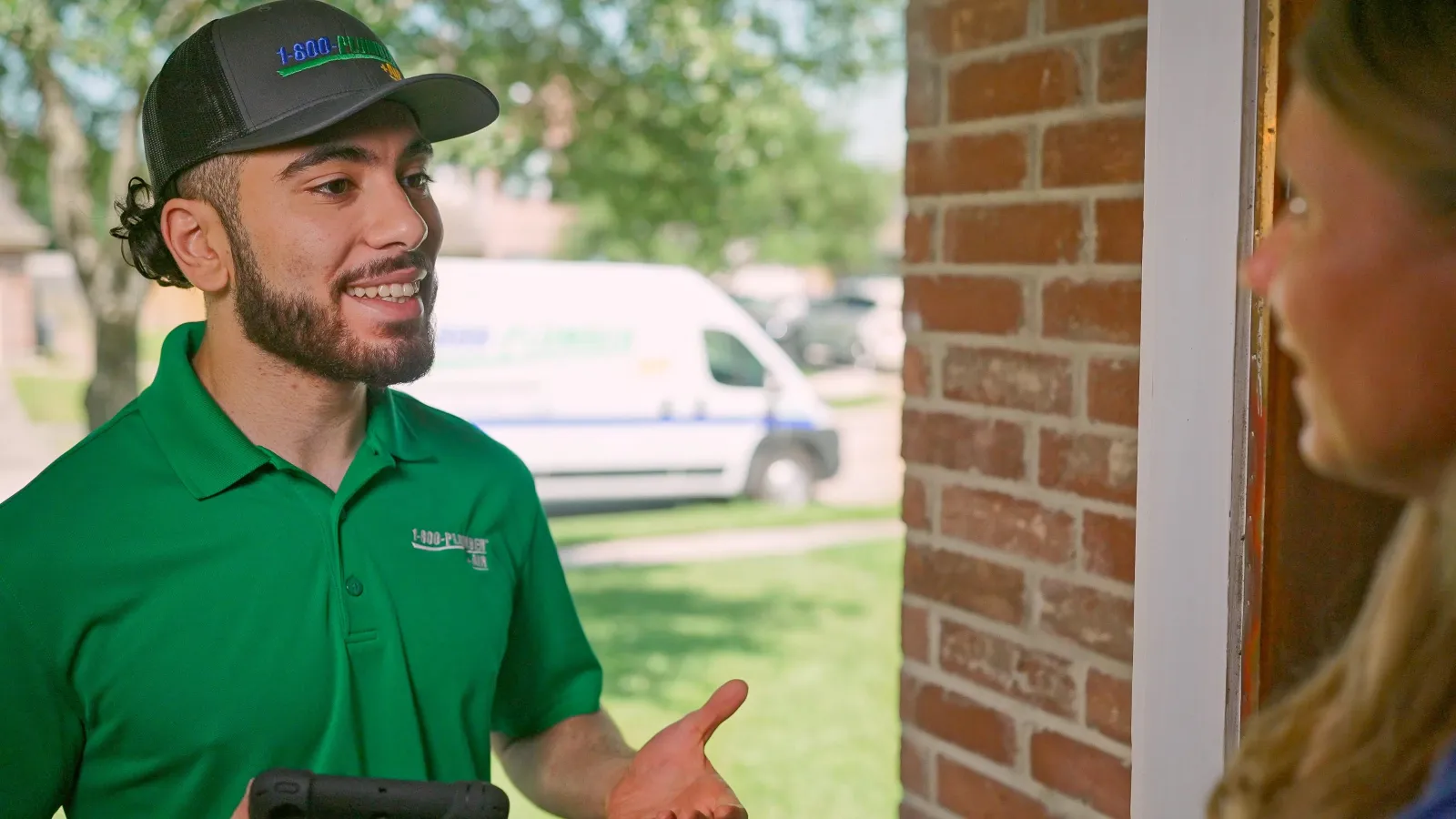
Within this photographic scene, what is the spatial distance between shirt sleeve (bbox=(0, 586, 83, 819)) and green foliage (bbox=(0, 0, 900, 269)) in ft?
18.4

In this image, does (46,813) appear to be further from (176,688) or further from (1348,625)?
(1348,625)

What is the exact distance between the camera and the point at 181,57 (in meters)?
1.61

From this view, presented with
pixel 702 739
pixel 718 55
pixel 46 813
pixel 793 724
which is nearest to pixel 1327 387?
pixel 702 739

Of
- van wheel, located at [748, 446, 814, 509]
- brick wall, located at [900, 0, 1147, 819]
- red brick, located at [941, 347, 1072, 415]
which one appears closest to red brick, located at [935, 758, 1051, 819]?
brick wall, located at [900, 0, 1147, 819]

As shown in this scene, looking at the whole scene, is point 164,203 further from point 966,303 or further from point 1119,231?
point 1119,231

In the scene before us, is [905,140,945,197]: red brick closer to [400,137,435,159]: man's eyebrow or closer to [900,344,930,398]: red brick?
[900,344,930,398]: red brick

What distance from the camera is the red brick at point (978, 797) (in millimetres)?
1851

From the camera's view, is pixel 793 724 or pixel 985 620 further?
pixel 793 724

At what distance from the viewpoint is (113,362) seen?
8.14 metres

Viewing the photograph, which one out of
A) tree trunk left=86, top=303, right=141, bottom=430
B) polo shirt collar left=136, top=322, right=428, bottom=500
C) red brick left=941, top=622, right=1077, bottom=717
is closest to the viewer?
polo shirt collar left=136, top=322, right=428, bottom=500

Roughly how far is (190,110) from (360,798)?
0.87 m

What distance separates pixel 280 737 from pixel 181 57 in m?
0.84

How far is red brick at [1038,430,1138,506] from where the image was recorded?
65.8 inches

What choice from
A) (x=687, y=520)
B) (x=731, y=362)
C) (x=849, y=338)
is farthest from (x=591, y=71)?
(x=849, y=338)
